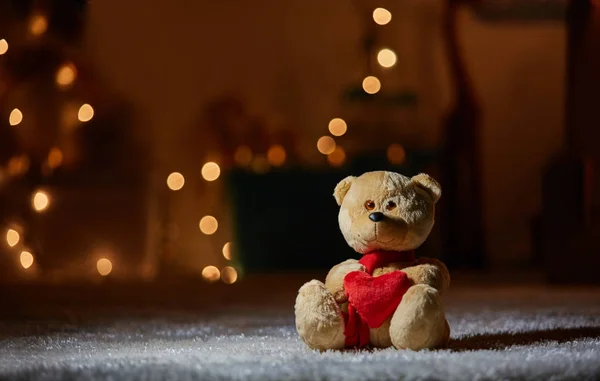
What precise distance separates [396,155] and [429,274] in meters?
1.74

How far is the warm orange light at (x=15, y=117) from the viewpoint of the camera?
2.58m

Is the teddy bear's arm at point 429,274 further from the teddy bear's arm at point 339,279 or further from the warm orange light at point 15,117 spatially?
the warm orange light at point 15,117

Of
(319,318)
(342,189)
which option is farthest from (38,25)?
(319,318)

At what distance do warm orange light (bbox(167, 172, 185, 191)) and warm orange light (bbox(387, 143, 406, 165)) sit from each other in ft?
2.43

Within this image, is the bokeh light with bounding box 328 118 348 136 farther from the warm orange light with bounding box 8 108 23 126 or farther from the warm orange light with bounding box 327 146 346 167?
the warm orange light with bounding box 8 108 23 126

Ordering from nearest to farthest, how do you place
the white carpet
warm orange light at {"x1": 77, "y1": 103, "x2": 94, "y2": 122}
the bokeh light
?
the white carpet → warm orange light at {"x1": 77, "y1": 103, "x2": 94, "y2": 122} → the bokeh light

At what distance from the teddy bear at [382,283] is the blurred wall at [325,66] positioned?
2.13 meters

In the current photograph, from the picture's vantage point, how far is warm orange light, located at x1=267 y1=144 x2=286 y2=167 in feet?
9.18

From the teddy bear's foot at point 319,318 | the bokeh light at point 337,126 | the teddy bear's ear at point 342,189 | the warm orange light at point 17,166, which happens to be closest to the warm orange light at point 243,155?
the bokeh light at point 337,126

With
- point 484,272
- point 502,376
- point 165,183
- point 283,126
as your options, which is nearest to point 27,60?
point 165,183

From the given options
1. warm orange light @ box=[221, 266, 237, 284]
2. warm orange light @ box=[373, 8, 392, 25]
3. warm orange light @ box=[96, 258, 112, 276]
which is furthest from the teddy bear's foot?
warm orange light @ box=[373, 8, 392, 25]

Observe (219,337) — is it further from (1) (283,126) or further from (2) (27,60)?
(1) (283,126)

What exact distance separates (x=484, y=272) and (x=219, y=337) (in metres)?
1.56

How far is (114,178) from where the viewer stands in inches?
104
